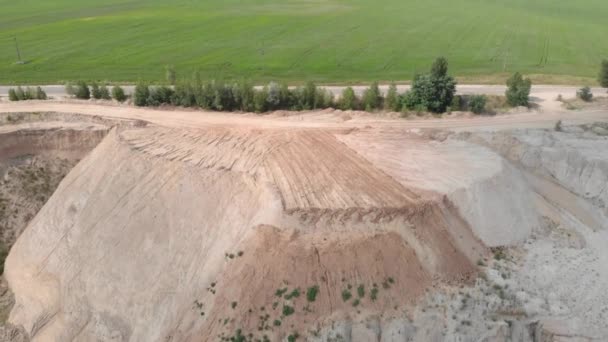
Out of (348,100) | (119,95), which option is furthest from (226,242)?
(119,95)

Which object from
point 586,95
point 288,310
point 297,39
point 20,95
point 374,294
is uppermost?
point 297,39

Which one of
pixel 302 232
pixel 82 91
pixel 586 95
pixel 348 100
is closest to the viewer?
pixel 302 232

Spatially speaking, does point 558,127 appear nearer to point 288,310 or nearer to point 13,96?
point 288,310

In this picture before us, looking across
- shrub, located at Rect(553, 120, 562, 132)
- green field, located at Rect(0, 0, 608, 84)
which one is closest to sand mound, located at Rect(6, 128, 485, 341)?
shrub, located at Rect(553, 120, 562, 132)

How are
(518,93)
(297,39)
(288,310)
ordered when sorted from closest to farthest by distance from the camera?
(288,310)
(518,93)
(297,39)

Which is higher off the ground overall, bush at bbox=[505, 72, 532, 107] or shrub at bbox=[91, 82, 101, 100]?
shrub at bbox=[91, 82, 101, 100]

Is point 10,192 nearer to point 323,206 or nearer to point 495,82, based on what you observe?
point 323,206

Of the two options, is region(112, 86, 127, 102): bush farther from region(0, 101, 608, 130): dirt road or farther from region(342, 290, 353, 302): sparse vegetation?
region(342, 290, 353, 302): sparse vegetation
